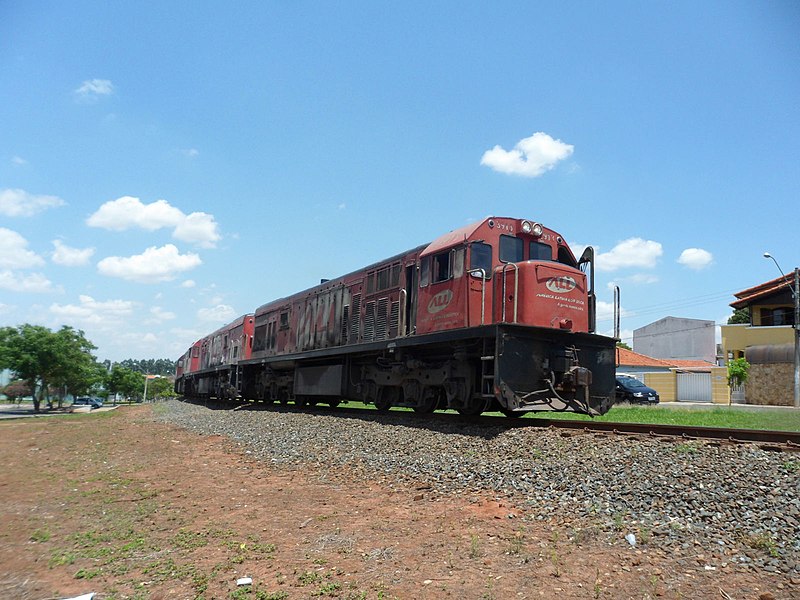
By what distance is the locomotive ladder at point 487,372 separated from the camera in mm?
8680

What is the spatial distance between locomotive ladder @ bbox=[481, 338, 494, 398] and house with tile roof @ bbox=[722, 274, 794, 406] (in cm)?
2639

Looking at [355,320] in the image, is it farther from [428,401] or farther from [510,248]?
[510,248]

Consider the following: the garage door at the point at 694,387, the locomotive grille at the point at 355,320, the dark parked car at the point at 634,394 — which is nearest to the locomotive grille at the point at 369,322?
the locomotive grille at the point at 355,320

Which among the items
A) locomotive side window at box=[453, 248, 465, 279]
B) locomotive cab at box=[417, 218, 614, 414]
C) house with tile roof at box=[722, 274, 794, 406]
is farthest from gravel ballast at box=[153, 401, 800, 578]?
house with tile roof at box=[722, 274, 794, 406]

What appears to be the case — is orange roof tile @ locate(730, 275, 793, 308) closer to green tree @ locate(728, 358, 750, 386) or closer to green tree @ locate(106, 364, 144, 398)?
green tree @ locate(728, 358, 750, 386)

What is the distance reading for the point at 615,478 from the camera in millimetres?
5414

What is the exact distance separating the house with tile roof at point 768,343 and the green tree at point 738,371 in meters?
1.27

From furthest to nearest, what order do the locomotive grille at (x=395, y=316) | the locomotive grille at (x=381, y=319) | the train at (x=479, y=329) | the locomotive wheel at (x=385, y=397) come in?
the locomotive wheel at (x=385, y=397)
the locomotive grille at (x=381, y=319)
the locomotive grille at (x=395, y=316)
the train at (x=479, y=329)

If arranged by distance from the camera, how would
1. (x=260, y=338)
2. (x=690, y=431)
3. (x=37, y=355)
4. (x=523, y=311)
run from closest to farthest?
(x=690, y=431) < (x=523, y=311) < (x=260, y=338) < (x=37, y=355)

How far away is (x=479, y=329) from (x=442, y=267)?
2.04 meters

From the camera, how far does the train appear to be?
8.96 metres

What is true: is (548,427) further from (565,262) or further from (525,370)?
(565,262)

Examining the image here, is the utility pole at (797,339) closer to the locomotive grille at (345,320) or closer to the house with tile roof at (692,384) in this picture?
the house with tile roof at (692,384)

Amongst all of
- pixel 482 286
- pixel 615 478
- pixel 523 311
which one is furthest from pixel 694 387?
pixel 615 478
